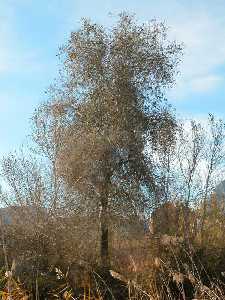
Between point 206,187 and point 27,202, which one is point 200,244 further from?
point 206,187

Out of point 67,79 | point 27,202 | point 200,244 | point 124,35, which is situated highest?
point 124,35

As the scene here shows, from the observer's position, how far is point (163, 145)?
22469mm

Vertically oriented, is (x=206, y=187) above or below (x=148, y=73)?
below

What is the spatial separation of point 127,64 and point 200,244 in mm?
7461

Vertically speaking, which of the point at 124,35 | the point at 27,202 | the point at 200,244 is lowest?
the point at 200,244

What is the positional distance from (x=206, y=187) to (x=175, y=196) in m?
6.55

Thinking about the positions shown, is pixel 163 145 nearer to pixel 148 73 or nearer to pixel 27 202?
pixel 148 73

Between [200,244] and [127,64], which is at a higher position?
[127,64]

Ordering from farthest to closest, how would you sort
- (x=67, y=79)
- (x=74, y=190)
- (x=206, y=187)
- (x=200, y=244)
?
1. (x=206, y=187)
2. (x=67, y=79)
3. (x=74, y=190)
4. (x=200, y=244)

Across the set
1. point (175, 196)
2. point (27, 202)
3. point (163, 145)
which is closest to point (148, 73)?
point (163, 145)

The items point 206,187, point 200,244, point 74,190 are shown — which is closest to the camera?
point 200,244

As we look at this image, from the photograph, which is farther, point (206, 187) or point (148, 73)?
point (206, 187)

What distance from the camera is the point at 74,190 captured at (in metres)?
21.2

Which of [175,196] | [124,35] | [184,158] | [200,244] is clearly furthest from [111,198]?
[184,158]
